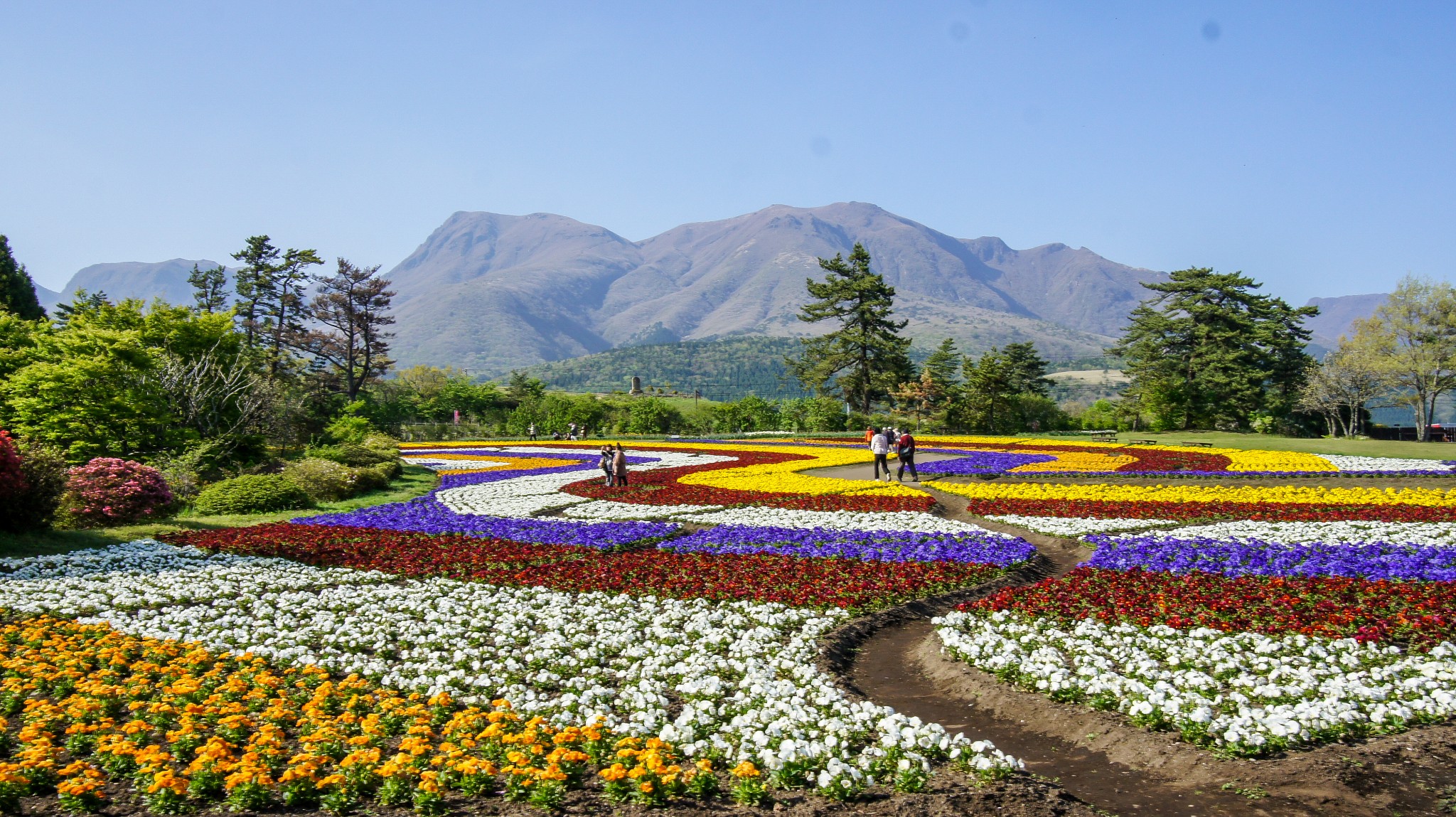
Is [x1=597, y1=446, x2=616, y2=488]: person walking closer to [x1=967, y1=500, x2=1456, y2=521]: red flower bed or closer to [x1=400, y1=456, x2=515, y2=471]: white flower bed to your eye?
[x1=400, y1=456, x2=515, y2=471]: white flower bed

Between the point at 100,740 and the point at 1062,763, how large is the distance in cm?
736

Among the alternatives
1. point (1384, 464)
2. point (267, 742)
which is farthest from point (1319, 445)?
point (267, 742)

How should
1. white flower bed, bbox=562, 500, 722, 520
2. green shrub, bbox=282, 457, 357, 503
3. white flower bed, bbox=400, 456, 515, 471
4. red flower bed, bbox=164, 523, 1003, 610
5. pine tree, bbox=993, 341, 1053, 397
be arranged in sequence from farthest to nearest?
pine tree, bbox=993, 341, 1053, 397
white flower bed, bbox=400, 456, 515, 471
green shrub, bbox=282, 457, 357, 503
white flower bed, bbox=562, 500, 722, 520
red flower bed, bbox=164, 523, 1003, 610

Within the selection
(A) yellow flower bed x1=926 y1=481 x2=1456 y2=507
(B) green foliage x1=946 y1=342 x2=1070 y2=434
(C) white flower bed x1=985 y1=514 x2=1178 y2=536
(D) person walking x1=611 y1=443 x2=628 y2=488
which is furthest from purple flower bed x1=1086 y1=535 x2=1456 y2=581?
(B) green foliage x1=946 y1=342 x2=1070 y2=434

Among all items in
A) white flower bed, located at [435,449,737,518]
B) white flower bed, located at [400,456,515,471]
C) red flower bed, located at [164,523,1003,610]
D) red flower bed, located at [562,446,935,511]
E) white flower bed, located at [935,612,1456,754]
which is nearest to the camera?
white flower bed, located at [935,612,1456,754]

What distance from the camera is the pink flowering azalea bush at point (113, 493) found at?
16.7m

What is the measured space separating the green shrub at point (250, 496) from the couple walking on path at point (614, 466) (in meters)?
8.20

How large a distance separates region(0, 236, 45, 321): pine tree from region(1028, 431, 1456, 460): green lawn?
65.5 meters

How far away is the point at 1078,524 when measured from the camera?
53.6 ft

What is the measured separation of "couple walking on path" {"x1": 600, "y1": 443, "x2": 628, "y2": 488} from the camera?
951 inches

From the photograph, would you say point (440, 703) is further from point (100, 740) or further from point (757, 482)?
point (757, 482)

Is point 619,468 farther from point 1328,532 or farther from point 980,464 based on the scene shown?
point 1328,532

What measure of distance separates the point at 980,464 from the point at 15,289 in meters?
62.7

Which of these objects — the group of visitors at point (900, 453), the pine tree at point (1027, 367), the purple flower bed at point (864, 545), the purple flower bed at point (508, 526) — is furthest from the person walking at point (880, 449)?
the pine tree at point (1027, 367)
